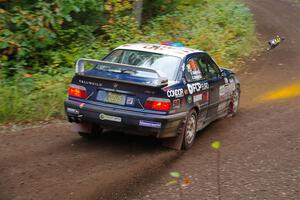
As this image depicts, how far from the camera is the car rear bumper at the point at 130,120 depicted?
6.87 m

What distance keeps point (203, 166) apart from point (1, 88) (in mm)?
5175

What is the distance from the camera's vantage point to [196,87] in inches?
306

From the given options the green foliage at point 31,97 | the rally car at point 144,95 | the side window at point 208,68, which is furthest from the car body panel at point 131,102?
the green foliage at point 31,97

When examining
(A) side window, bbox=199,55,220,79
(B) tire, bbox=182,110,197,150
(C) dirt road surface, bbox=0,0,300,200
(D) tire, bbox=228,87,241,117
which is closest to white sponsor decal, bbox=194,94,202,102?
(B) tire, bbox=182,110,197,150

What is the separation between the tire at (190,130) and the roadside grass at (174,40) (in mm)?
3107

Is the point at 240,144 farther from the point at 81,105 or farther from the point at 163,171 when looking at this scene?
the point at 81,105

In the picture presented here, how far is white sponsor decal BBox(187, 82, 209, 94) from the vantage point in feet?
24.8

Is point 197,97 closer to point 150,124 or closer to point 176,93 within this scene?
point 176,93

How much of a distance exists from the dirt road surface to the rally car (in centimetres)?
39

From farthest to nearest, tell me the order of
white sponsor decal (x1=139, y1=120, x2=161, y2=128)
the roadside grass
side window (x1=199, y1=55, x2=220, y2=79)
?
the roadside grass, side window (x1=199, y1=55, x2=220, y2=79), white sponsor decal (x1=139, y1=120, x2=161, y2=128)

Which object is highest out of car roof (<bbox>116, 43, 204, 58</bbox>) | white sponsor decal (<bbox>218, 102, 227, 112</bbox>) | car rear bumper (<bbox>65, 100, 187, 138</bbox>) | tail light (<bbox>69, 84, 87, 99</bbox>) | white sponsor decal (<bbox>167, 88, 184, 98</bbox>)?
car roof (<bbox>116, 43, 204, 58</bbox>)

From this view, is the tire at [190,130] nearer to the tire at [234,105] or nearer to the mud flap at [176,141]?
the mud flap at [176,141]

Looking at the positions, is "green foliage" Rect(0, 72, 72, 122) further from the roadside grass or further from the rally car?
the rally car

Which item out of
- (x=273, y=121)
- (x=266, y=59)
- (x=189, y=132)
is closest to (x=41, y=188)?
(x=189, y=132)
